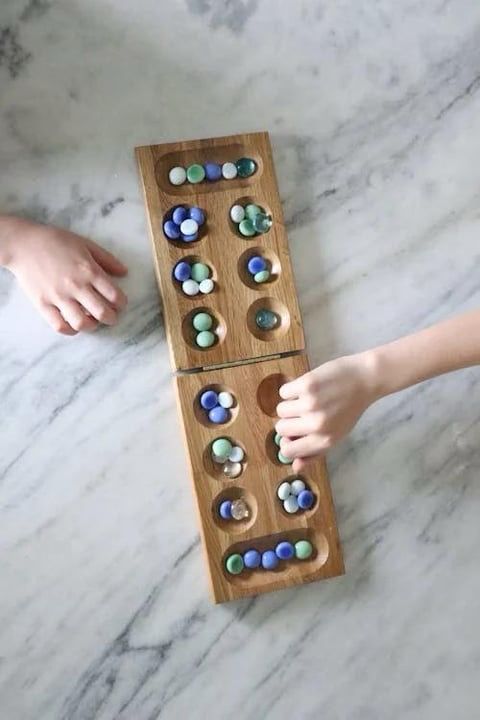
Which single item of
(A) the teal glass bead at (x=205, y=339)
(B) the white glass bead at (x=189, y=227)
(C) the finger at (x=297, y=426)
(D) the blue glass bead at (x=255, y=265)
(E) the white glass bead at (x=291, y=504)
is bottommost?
(E) the white glass bead at (x=291, y=504)

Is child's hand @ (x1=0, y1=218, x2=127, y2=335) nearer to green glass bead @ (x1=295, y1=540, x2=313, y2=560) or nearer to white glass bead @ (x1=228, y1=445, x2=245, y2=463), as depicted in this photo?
white glass bead @ (x1=228, y1=445, x2=245, y2=463)

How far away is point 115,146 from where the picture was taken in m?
0.93

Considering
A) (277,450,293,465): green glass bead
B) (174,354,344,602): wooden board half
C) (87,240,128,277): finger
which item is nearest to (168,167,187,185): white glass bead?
(87,240,128,277): finger

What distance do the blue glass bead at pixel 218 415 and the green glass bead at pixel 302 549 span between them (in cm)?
15

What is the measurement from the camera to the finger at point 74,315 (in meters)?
0.89

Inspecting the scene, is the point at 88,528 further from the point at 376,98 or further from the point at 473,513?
the point at 376,98

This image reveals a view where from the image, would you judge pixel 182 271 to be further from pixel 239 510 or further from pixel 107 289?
pixel 239 510

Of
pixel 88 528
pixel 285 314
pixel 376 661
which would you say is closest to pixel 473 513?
pixel 376 661

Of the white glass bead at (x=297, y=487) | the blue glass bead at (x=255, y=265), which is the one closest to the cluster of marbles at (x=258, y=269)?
the blue glass bead at (x=255, y=265)

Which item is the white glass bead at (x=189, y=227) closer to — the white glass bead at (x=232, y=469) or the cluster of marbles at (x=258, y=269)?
the cluster of marbles at (x=258, y=269)

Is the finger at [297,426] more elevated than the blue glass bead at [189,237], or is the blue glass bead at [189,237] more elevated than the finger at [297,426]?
the blue glass bead at [189,237]

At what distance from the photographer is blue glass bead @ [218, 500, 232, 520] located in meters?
0.90

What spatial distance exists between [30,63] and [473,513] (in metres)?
0.69

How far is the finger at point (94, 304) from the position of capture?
34.9 inches
